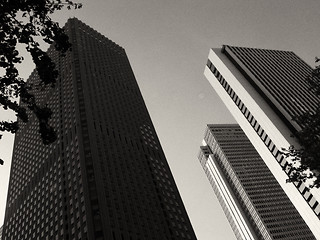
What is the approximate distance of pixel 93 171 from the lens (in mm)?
79125

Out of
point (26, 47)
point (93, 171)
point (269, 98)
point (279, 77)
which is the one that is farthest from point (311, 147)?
point (279, 77)

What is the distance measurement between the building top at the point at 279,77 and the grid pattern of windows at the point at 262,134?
23.1 feet

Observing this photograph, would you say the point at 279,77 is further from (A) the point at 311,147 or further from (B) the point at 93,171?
(A) the point at 311,147

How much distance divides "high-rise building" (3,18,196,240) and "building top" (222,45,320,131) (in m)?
38.2

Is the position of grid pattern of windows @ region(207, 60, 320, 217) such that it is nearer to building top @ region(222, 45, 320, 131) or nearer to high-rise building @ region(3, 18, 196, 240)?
building top @ region(222, 45, 320, 131)

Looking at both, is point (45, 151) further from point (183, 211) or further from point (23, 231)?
point (183, 211)

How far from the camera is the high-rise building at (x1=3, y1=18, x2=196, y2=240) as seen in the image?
7150cm

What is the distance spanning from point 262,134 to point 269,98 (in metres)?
12.0

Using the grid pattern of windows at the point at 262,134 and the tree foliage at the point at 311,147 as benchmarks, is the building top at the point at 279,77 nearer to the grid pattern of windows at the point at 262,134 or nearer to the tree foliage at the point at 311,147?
the grid pattern of windows at the point at 262,134

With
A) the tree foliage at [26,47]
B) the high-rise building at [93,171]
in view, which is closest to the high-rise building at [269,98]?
the high-rise building at [93,171]

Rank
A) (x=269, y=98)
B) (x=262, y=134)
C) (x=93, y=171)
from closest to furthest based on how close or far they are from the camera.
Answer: (x=93, y=171) → (x=262, y=134) → (x=269, y=98)

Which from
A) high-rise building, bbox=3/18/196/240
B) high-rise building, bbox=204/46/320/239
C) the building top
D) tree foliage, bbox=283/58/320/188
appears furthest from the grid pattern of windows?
tree foliage, bbox=283/58/320/188

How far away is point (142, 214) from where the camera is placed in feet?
249

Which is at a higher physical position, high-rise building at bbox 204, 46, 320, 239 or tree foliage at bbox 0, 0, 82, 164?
high-rise building at bbox 204, 46, 320, 239
